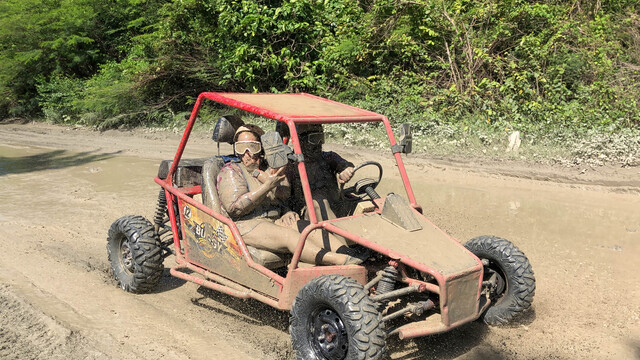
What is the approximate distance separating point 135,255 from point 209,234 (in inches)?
38.4

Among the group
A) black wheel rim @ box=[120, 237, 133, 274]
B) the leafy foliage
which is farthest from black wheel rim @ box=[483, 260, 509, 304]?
the leafy foliage

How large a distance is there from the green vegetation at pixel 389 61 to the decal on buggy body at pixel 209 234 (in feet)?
24.4

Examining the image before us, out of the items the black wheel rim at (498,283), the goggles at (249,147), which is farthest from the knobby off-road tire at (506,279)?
the goggles at (249,147)

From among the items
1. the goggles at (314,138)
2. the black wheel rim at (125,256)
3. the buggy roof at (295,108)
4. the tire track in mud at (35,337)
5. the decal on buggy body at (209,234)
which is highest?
the buggy roof at (295,108)

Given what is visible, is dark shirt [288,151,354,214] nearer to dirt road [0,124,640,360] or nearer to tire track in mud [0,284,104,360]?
dirt road [0,124,640,360]

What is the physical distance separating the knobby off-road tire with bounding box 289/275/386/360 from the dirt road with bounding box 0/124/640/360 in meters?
0.42

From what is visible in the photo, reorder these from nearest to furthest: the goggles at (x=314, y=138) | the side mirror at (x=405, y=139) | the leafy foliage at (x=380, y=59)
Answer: the side mirror at (x=405, y=139)
the goggles at (x=314, y=138)
the leafy foliage at (x=380, y=59)

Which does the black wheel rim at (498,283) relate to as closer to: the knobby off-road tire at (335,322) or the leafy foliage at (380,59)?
the knobby off-road tire at (335,322)

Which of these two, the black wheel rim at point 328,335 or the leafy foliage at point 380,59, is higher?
the leafy foliage at point 380,59

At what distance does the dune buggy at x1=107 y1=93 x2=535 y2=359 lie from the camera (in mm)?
3629

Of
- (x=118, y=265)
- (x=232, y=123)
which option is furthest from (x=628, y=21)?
(x=118, y=265)

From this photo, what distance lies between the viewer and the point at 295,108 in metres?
4.46

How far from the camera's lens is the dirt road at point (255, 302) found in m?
4.20

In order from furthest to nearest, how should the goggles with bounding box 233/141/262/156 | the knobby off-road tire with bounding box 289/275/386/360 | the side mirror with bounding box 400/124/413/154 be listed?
the goggles with bounding box 233/141/262/156
the side mirror with bounding box 400/124/413/154
the knobby off-road tire with bounding box 289/275/386/360
